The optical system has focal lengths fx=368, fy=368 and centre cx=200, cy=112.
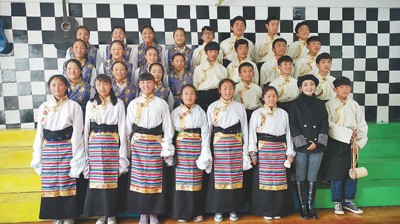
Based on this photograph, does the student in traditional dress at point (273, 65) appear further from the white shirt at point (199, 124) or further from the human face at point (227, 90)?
the white shirt at point (199, 124)

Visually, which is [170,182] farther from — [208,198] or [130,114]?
[130,114]

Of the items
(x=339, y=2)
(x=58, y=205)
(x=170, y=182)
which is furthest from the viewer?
(x=339, y=2)

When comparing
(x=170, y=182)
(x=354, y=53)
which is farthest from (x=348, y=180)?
(x=354, y=53)

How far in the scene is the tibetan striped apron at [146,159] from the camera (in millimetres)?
3637

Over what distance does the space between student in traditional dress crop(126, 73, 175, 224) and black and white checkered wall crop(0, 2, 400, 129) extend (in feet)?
5.36

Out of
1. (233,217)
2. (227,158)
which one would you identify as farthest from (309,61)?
(233,217)

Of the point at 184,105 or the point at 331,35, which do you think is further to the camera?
the point at 331,35

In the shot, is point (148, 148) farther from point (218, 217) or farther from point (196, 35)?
point (196, 35)

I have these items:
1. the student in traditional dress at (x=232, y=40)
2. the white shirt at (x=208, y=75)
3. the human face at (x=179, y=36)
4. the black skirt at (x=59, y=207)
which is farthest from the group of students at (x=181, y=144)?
the student in traditional dress at (x=232, y=40)

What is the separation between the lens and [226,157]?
375cm

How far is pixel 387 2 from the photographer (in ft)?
17.5

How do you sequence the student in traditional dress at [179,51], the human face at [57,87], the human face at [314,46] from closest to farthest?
the human face at [57,87]
the student in traditional dress at [179,51]
the human face at [314,46]

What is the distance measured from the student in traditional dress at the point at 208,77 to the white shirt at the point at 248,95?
0.27m

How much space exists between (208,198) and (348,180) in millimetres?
1509
